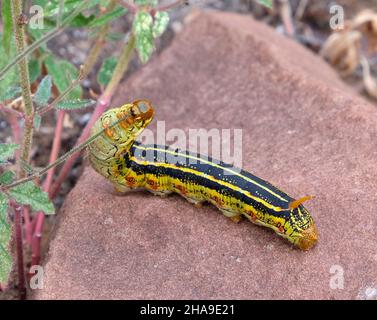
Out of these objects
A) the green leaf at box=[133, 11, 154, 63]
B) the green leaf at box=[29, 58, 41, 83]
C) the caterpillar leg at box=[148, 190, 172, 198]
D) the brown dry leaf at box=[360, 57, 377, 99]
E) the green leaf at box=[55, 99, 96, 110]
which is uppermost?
the green leaf at box=[133, 11, 154, 63]

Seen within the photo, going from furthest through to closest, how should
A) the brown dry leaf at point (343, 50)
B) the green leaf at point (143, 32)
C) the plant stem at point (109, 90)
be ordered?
the brown dry leaf at point (343, 50)
the plant stem at point (109, 90)
the green leaf at point (143, 32)

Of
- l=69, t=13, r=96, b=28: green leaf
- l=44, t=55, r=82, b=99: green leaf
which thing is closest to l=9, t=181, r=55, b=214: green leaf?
l=44, t=55, r=82, b=99: green leaf

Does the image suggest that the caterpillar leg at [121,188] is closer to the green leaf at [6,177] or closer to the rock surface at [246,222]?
the rock surface at [246,222]

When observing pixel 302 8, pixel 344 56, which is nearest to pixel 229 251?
pixel 344 56

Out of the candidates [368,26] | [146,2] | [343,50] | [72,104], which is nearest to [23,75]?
[72,104]

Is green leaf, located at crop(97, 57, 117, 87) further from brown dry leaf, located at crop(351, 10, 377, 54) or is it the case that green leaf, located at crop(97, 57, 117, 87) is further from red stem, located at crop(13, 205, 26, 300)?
brown dry leaf, located at crop(351, 10, 377, 54)

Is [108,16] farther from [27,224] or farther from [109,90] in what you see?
[27,224]

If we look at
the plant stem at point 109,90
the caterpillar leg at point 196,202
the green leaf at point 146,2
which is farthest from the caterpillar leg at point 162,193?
the green leaf at point 146,2
